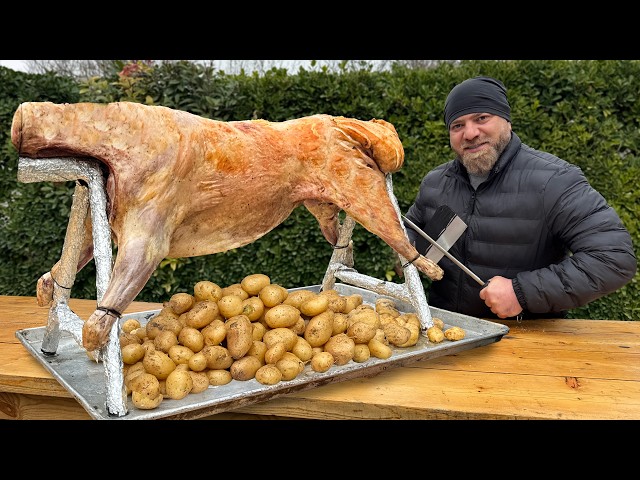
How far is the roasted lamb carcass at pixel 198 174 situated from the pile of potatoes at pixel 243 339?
159 mm

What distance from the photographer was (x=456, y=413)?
50.2 inches

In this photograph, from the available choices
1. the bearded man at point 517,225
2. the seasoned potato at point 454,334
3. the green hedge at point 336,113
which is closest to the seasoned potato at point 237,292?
the seasoned potato at point 454,334

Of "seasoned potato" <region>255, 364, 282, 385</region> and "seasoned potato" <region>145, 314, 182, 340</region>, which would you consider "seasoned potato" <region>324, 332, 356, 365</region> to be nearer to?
"seasoned potato" <region>255, 364, 282, 385</region>

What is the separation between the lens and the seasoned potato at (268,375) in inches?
51.2

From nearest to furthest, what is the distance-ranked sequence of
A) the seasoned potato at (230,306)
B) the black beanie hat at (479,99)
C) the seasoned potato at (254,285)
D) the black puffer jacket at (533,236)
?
the seasoned potato at (230,306)
the seasoned potato at (254,285)
the black puffer jacket at (533,236)
the black beanie hat at (479,99)

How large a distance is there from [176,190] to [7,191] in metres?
2.45

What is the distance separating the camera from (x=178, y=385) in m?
1.23

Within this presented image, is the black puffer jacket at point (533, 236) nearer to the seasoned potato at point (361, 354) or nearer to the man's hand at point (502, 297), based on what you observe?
the man's hand at point (502, 297)

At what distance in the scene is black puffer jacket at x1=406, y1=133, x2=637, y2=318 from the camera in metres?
1.88

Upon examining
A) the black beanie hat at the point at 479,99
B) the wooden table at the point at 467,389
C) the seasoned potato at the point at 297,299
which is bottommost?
the wooden table at the point at 467,389

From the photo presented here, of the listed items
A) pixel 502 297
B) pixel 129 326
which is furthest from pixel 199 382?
pixel 502 297

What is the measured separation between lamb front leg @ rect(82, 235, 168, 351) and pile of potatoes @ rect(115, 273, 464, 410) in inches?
5.4

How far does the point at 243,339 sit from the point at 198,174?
0.47m

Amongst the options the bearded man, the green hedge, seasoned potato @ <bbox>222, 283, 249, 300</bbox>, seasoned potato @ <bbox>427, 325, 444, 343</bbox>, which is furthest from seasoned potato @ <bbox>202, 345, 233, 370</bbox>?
the green hedge
